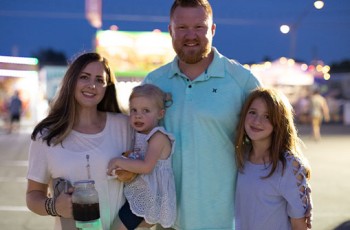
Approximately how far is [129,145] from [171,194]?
1.34 ft

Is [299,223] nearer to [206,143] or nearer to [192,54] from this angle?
[206,143]

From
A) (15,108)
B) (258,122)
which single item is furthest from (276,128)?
(15,108)

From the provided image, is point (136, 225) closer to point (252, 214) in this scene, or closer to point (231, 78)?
point (252, 214)

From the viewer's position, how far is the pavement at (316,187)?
19.4ft

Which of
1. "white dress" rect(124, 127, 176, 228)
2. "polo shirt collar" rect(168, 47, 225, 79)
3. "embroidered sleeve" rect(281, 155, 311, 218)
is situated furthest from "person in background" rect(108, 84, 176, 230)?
"embroidered sleeve" rect(281, 155, 311, 218)

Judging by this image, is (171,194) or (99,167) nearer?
(99,167)

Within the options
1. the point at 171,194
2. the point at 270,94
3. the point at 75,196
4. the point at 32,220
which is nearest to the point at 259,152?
the point at 270,94

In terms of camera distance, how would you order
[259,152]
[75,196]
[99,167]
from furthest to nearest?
[259,152] → [99,167] → [75,196]

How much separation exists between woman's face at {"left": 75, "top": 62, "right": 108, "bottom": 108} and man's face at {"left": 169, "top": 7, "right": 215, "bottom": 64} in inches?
22.5

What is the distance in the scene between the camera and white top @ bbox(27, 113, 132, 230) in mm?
2414

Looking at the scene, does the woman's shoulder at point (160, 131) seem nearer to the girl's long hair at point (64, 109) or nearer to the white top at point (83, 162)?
the white top at point (83, 162)

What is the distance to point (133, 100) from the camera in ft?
8.96

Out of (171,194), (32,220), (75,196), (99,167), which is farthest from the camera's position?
(32,220)

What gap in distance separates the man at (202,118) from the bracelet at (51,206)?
0.80 m
